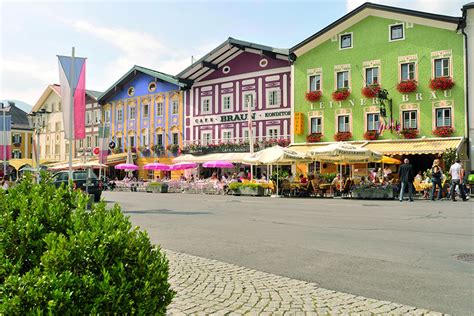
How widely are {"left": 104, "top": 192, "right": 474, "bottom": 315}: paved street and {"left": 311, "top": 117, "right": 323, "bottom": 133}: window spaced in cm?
1945

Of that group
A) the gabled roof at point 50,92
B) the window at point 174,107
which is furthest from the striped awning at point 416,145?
the gabled roof at point 50,92

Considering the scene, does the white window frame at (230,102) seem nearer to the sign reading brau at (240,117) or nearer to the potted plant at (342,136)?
the sign reading brau at (240,117)

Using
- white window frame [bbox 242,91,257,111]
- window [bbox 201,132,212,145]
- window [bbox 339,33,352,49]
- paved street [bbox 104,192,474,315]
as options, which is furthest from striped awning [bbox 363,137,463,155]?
window [bbox 201,132,212,145]

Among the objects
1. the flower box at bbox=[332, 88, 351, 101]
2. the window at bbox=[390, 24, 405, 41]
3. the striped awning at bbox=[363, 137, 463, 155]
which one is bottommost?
the striped awning at bbox=[363, 137, 463, 155]

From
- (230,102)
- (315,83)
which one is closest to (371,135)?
(315,83)

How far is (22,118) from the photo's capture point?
257ft

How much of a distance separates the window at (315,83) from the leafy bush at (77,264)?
103 feet

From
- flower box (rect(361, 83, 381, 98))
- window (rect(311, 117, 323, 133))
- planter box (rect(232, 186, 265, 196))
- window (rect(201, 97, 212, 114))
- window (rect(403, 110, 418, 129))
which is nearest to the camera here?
planter box (rect(232, 186, 265, 196))

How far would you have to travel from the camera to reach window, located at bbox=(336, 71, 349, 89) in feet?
105

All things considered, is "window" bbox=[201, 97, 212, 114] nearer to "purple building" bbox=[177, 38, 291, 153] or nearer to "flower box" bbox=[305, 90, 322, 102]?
"purple building" bbox=[177, 38, 291, 153]

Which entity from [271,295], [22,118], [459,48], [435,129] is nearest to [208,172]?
[435,129]

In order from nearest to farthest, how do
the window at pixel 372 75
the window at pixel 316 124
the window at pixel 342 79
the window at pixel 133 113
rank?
1. the window at pixel 372 75
2. the window at pixel 342 79
3. the window at pixel 316 124
4. the window at pixel 133 113

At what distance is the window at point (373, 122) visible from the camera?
3041cm

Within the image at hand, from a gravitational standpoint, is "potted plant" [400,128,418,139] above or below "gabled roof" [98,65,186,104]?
below
